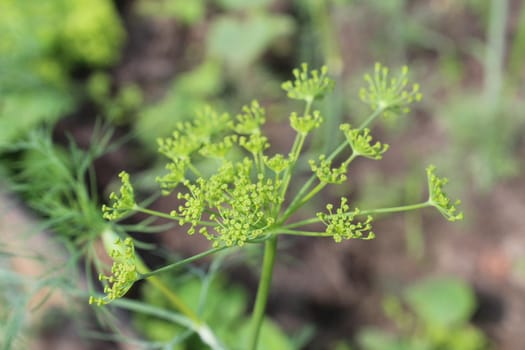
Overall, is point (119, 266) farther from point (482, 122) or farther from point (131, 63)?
point (131, 63)

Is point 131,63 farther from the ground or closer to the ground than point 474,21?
closer to the ground

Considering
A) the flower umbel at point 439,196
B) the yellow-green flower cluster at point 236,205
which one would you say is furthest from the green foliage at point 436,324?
the yellow-green flower cluster at point 236,205

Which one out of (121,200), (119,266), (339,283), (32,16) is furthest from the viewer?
(32,16)

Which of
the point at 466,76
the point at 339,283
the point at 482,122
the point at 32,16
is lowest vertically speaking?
the point at 339,283

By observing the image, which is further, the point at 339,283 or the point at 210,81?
the point at 210,81

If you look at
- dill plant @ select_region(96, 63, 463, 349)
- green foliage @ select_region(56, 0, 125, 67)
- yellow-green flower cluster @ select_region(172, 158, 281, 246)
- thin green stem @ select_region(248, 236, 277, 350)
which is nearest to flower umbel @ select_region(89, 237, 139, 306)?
dill plant @ select_region(96, 63, 463, 349)

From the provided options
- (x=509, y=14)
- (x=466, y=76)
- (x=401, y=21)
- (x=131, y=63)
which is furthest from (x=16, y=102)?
(x=509, y=14)

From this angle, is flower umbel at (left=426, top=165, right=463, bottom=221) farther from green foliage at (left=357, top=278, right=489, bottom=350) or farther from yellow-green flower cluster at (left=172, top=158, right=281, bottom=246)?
green foliage at (left=357, top=278, right=489, bottom=350)

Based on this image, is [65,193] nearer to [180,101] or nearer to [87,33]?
[180,101]
